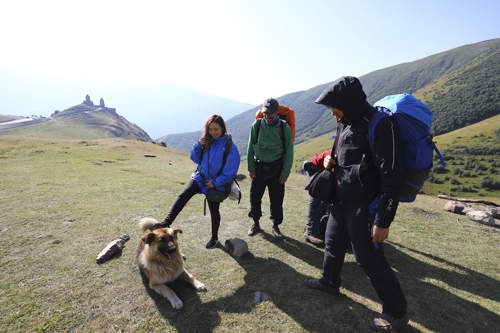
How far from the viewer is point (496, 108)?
132 metres

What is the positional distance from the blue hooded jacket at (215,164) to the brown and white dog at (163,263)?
1.36 metres

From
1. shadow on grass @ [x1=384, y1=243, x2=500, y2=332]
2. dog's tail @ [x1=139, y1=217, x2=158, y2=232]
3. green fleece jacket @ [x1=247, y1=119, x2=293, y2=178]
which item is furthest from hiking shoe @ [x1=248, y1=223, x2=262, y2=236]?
shadow on grass @ [x1=384, y1=243, x2=500, y2=332]

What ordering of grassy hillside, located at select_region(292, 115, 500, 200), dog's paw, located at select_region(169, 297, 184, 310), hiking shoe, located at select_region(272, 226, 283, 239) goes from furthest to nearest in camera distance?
grassy hillside, located at select_region(292, 115, 500, 200)
hiking shoe, located at select_region(272, 226, 283, 239)
dog's paw, located at select_region(169, 297, 184, 310)

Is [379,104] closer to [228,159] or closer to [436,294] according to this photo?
[228,159]

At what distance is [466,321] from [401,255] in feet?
7.31

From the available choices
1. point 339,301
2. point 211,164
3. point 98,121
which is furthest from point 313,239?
point 98,121

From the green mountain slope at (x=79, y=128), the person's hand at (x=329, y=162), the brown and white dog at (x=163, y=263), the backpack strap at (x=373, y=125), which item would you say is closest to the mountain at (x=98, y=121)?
the green mountain slope at (x=79, y=128)

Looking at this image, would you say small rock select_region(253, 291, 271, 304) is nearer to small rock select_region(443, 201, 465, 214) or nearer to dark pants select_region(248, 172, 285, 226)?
dark pants select_region(248, 172, 285, 226)

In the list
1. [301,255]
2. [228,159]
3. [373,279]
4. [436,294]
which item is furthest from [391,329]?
[228,159]

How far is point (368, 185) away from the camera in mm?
3322

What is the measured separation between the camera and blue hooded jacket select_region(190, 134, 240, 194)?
537cm

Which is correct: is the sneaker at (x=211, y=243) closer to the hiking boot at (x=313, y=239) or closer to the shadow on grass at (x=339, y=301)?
the shadow on grass at (x=339, y=301)

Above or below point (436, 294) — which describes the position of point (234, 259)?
above

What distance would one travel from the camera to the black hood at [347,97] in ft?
10.8
